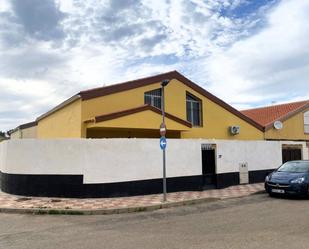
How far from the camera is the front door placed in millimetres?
16156

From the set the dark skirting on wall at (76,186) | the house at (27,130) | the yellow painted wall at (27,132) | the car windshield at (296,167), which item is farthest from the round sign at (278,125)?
the yellow painted wall at (27,132)

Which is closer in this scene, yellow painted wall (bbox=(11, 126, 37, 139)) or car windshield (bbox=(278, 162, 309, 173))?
car windshield (bbox=(278, 162, 309, 173))

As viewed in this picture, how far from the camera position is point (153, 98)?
20156 mm

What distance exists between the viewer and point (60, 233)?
27.3ft

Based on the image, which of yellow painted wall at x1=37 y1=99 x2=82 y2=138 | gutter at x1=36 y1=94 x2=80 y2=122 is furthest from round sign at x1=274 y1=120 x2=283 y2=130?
gutter at x1=36 y1=94 x2=80 y2=122

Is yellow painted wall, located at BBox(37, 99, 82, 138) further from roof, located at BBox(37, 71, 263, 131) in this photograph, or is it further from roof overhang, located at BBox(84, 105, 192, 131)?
roof overhang, located at BBox(84, 105, 192, 131)

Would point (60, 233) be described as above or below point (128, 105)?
below

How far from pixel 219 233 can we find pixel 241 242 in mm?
861

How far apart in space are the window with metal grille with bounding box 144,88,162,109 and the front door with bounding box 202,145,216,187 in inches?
197

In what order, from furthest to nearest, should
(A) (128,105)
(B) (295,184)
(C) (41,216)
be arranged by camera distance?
(A) (128,105)
(B) (295,184)
(C) (41,216)

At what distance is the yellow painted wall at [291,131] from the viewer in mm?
25703

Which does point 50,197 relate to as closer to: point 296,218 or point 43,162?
point 43,162

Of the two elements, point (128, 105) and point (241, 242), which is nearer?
point (241, 242)

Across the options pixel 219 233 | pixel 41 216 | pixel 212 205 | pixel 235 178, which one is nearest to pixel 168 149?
pixel 212 205
